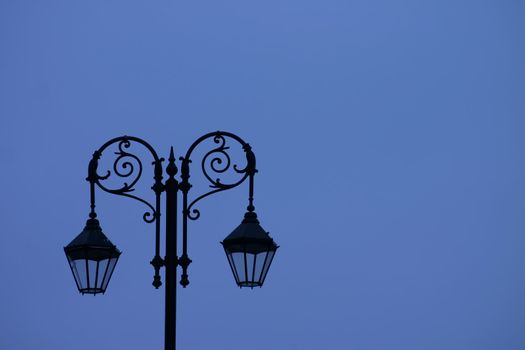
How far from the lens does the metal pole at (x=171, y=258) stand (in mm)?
11648

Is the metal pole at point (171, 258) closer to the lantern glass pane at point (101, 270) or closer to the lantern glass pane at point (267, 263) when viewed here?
the lantern glass pane at point (101, 270)

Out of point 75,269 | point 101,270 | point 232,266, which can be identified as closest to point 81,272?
point 75,269

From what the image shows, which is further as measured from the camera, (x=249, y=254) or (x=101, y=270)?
(x=101, y=270)

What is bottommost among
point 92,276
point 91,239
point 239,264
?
point 92,276

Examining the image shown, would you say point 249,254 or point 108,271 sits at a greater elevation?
point 249,254

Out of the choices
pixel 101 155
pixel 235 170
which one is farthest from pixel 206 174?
pixel 101 155

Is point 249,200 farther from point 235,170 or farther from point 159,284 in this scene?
point 159,284

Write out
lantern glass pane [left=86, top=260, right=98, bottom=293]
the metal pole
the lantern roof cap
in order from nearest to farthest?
1. the metal pole
2. lantern glass pane [left=86, top=260, right=98, bottom=293]
3. the lantern roof cap

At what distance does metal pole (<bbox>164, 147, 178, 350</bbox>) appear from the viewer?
11648 mm

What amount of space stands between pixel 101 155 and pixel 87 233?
893mm

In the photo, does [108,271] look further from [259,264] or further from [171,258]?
[259,264]

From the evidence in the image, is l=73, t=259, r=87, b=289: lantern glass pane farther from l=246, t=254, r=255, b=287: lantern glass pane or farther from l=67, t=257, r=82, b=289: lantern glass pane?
l=246, t=254, r=255, b=287: lantern glass pane

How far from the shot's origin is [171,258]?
11945 mm

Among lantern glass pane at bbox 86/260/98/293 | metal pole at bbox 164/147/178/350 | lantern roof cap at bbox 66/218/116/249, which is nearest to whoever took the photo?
metal pole at bbox 164/147/178/350
